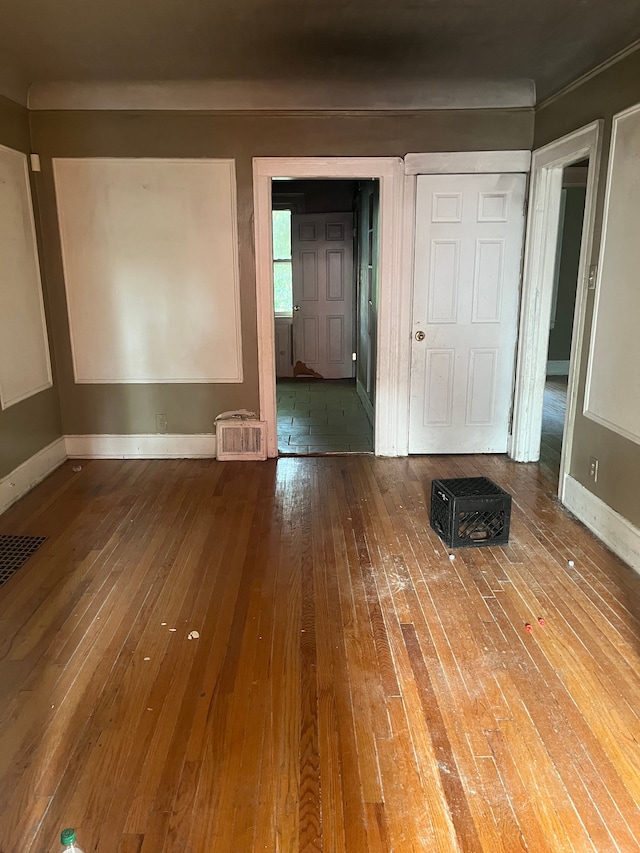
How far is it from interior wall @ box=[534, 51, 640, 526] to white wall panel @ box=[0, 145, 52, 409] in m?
3.64

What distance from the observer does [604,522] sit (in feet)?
10.7

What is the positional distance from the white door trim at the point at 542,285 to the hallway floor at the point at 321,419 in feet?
4.23

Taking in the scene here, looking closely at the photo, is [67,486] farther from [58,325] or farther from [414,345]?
[414,345]

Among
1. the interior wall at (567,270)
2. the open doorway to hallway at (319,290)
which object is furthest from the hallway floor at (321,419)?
the interior wall at (567,270)

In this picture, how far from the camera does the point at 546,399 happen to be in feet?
22.5

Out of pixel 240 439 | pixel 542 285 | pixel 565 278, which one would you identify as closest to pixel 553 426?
pixel 542 285

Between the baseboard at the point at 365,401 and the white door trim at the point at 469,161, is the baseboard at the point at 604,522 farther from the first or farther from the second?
the white door trim at the point at 469,161

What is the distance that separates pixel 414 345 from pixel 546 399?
3.01 metres

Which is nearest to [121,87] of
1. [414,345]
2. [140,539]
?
[414,345]

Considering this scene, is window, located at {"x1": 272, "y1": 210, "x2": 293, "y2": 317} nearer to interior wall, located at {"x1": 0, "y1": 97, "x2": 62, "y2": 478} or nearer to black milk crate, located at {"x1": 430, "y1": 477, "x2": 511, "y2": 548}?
interior wall, located at {"x1": 0, "y1": 97, "x2": 62, "y2": 478}

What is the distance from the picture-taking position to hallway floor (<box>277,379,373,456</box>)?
5098 millimetres

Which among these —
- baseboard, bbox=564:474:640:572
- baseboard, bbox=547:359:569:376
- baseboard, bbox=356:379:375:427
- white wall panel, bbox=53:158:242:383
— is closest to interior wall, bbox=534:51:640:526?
baseboard, bbox=564:474:640:572

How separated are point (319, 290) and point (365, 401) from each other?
233 cm

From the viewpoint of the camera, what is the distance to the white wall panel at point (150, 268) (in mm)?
4270
